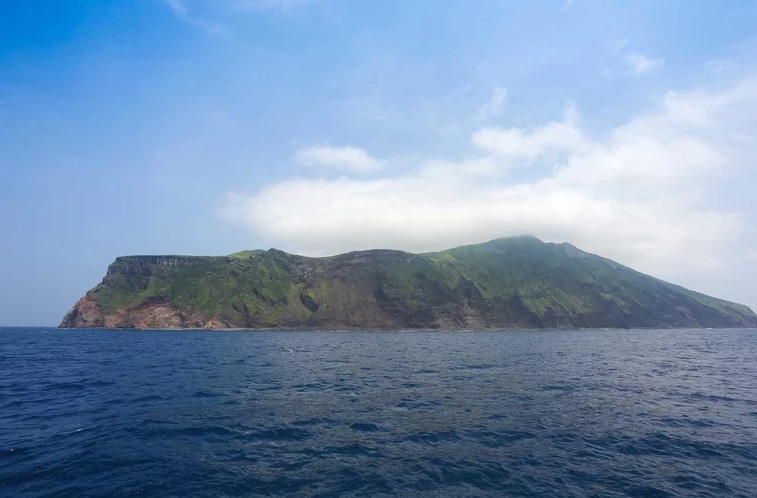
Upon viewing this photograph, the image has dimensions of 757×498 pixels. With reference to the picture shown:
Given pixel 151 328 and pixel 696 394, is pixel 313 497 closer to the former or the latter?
pixel 696 394

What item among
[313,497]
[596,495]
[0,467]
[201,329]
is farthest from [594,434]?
[201,329]

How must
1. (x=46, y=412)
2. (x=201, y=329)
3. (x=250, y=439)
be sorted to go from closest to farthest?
(x=250, y=439), (x=46, y=412), (x=201, y=329)

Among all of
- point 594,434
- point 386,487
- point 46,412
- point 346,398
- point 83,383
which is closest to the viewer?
point 386,487

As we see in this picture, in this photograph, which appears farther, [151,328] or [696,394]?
[151,328]

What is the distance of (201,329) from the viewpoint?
649ft

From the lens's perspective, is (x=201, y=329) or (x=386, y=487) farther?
(x=201, y=329)

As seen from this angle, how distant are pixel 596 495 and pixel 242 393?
27.7 meters

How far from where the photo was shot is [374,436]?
2305cm

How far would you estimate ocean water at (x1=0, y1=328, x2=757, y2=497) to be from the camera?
16828mm

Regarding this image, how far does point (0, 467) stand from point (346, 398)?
68.8 feet

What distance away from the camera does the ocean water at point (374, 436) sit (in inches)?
663

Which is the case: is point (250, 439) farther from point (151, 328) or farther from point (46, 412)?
point (151, 328)

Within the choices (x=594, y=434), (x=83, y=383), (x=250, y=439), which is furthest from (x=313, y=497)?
(x=83, y=383)

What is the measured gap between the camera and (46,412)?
90.4 ft
